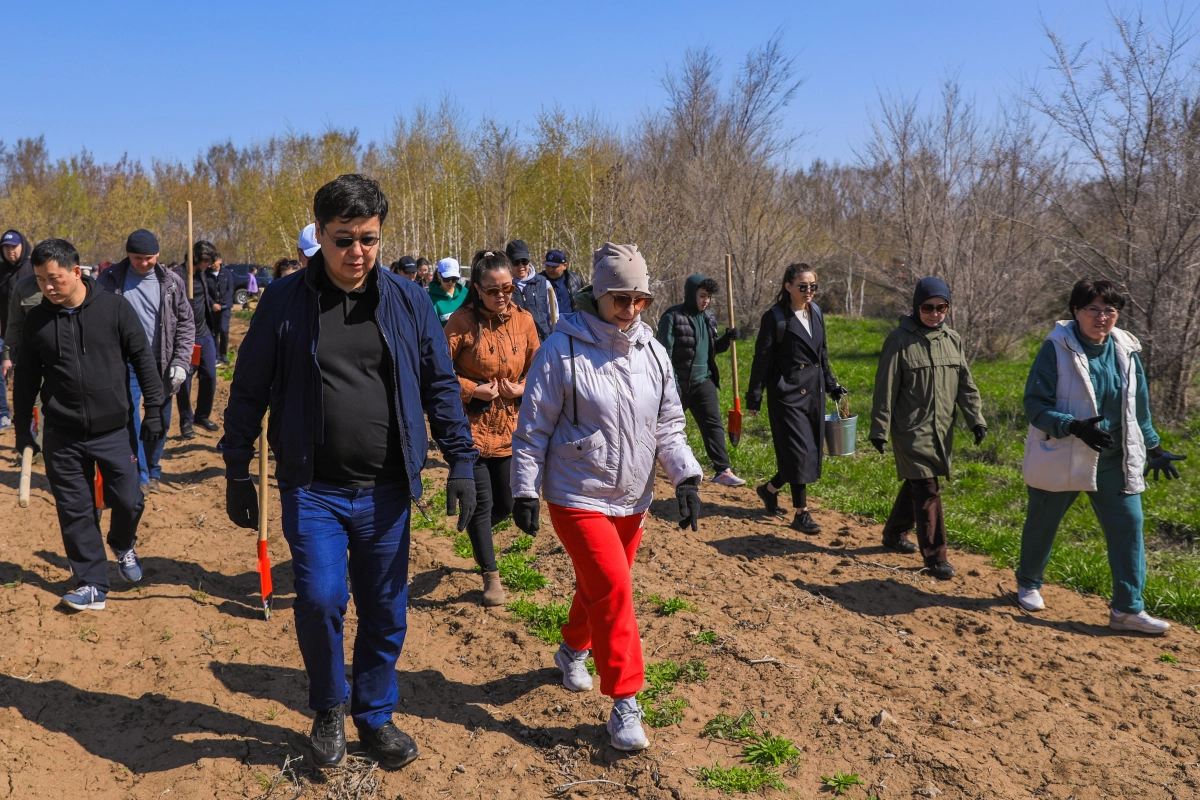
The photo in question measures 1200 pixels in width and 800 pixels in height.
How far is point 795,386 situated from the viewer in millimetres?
7051

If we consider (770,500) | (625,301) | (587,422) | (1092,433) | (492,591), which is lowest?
(492,591)

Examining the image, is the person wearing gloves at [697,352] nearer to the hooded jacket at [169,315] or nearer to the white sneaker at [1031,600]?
the white sneaker at [1031,600]

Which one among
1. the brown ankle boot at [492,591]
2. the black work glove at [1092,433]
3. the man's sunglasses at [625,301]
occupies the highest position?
the man's sunglasses at [625,301]

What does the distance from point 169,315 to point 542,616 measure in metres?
3.97

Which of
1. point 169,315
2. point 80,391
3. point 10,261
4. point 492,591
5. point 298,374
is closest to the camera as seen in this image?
point 298,374

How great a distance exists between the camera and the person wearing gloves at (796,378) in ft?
23.0

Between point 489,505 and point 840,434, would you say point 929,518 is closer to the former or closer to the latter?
point 840,434

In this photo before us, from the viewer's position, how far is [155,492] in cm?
784

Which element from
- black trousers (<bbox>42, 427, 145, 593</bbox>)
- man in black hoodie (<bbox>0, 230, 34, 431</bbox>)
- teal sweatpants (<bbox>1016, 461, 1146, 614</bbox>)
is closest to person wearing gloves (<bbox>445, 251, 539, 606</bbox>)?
black trousers (<bbox>42, 427, 145, 593</bbox>)

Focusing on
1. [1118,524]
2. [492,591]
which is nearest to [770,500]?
[1118,524]

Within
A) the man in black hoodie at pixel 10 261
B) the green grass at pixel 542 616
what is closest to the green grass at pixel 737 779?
the green grass at pixel 542 616

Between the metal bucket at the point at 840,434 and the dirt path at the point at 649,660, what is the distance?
1.05m

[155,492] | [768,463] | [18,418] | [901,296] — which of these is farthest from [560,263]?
[901,296]

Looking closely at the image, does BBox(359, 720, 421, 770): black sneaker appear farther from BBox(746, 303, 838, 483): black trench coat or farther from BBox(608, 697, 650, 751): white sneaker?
BBox(746, 303, 838, 483): black trench coat
